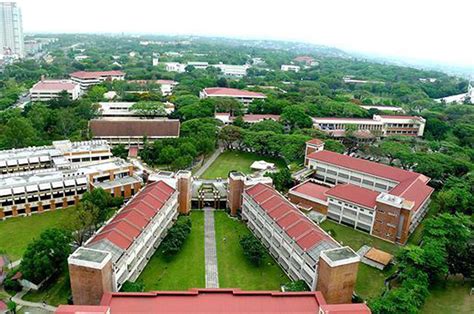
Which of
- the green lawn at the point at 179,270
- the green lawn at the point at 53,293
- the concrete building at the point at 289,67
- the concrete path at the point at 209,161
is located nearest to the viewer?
the green lawn at the point at 53,293

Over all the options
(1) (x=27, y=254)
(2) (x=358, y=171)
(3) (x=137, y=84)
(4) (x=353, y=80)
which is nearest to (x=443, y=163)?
(2) (x=358, y=171)

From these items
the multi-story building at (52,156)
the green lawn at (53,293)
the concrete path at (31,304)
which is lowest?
the concrete path at (31,304)

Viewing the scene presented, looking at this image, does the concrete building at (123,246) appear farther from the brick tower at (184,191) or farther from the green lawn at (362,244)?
the green lawn at (362,244)

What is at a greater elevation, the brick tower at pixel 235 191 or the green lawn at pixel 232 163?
the brick tower at pixel 235 191

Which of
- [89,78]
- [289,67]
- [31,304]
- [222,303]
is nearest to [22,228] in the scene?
[31,304]

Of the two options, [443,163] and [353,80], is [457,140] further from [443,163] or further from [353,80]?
[353,80]

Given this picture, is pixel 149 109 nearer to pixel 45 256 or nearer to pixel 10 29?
pixel 45 256

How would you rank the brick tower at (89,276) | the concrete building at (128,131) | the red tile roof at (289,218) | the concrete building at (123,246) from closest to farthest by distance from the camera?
the brick tower at (89,276)
the concrete building at (123,246)
the red tile roof at (289,218)
the concrete building at (128,131)

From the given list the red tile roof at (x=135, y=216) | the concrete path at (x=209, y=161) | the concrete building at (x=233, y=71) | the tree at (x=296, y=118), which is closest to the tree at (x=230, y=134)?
the concrete path at (x=209, y=161)
